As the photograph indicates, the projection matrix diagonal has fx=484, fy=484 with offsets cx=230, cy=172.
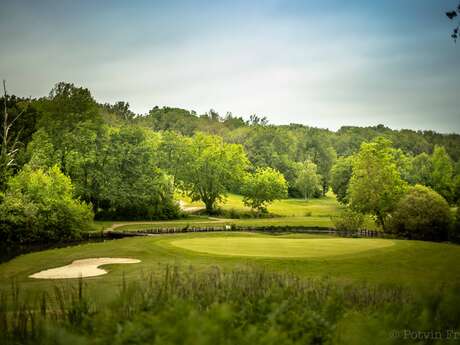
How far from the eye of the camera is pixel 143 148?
65.5m

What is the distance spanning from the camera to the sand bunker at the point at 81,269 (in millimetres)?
23641

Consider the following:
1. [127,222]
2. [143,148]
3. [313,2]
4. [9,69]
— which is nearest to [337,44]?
[313,2]

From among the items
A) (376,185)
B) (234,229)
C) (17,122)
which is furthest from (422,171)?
(17,122)

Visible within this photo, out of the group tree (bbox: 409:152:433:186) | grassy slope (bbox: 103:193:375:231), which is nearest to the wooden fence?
grassy slope (bbox: 103:193:375:231)

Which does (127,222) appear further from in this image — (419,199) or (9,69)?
(419,199)

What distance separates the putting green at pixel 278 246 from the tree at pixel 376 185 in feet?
65.8

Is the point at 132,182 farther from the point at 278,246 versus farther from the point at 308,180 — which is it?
the point at 308,180

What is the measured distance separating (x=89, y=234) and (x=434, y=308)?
4158 cm

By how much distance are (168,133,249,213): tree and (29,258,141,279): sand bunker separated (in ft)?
154

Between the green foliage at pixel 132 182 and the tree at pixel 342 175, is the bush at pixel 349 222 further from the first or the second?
the tree at pixel 342 175

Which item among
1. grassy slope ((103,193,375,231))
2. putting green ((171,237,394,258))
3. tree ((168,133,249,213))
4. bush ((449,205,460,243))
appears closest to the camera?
putting green ((171,237,394,258))

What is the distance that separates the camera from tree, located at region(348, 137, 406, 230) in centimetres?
5544

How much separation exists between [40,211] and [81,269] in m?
18.6

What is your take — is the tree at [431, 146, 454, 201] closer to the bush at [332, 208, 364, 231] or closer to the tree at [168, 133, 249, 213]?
the bush at [332, 208, 364, 231]
